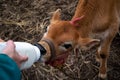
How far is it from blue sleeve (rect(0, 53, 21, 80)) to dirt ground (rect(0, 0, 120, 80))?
2.33m

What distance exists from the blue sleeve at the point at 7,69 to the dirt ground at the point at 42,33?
233 cm

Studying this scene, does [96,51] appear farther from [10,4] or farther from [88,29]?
[10,4]

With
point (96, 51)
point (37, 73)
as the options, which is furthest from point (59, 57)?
point (96, 51)

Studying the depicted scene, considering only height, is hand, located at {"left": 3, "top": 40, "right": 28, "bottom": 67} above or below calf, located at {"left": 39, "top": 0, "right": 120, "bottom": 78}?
above

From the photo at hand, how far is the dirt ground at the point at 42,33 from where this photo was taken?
424 cm

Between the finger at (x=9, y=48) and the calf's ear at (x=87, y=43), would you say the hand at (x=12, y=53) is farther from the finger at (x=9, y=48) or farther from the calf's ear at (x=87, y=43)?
the calf's ear at (x=87, y=43)

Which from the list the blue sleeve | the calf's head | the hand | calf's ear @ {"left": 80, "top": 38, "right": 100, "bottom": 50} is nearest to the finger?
the hand

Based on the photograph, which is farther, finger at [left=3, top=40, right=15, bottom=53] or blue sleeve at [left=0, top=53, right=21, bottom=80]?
finger at [left=3, top=40, right=15, bottom=53]

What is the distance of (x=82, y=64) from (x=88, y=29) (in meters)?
0.80

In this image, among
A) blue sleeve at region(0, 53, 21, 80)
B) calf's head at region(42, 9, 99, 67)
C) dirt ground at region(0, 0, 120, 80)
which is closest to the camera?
blue sleeve at region(0, 53, 21, 80)

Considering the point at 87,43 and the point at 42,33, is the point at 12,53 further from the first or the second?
the point at 42,33

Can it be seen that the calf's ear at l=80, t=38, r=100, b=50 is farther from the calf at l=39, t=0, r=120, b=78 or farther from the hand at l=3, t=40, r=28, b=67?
the hand at l=3, t=40, r=28, b=67

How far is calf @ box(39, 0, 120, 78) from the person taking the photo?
322 cm

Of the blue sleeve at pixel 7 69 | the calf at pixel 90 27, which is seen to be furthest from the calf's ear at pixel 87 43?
the blue sleeve at pixel 7 69
